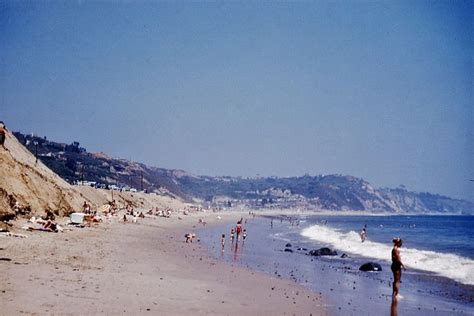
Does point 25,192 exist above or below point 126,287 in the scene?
above

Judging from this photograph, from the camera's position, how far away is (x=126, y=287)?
1289cm

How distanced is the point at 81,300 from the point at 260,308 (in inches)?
194

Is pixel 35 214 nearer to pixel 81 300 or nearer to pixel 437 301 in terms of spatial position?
pixel 81 300

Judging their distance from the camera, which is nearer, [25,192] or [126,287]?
[126,287]

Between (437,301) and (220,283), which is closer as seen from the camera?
(437,301)

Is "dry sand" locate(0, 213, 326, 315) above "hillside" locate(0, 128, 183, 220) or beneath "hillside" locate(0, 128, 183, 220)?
beneath

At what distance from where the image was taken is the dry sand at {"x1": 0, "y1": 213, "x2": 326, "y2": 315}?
403 inches

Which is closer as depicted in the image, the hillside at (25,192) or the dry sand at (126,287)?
the dry sand at (126,287)

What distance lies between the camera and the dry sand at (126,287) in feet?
33.6

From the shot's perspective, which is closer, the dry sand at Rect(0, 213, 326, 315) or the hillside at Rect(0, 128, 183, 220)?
the dry sand at Rect(0, 213, 326, 315)

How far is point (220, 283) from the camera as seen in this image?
16359 mm

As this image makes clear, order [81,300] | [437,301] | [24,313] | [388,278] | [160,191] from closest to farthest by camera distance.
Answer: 1. [24,313]
2. [81,300]
3. [437,301]
4. [388,278]
5. [160,191]

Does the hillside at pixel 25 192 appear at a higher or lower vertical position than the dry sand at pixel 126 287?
higher

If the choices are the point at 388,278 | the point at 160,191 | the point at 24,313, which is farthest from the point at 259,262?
the point at 160,191
